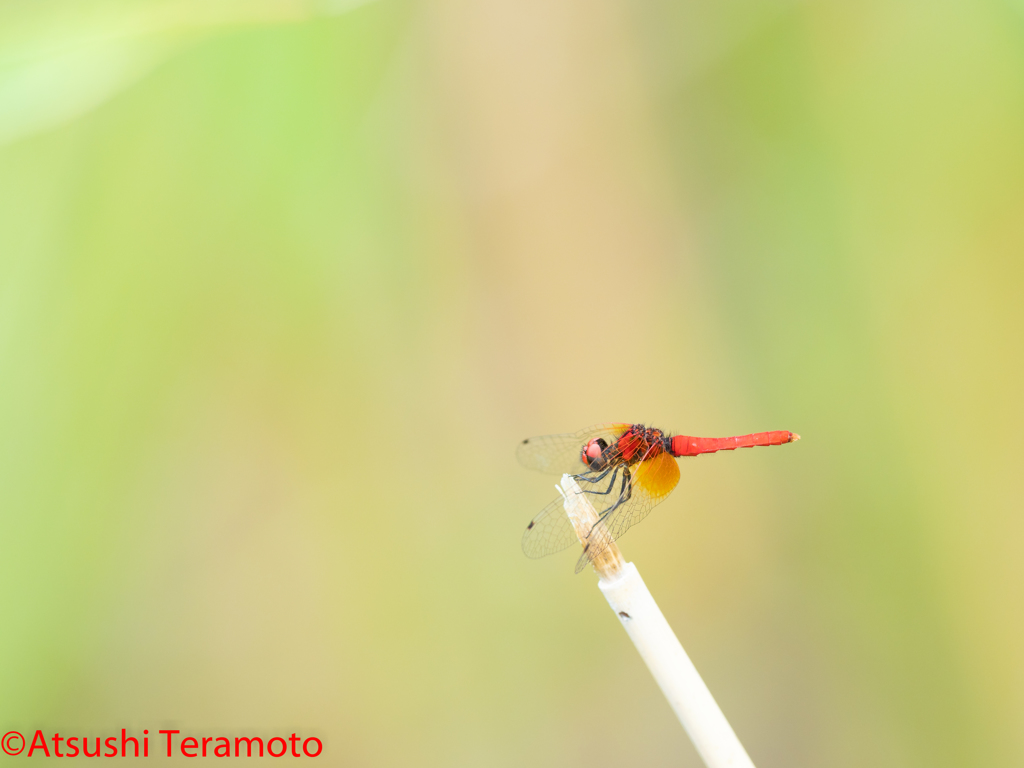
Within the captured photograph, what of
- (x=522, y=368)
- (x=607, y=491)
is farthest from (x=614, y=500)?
(x=522, y=368)

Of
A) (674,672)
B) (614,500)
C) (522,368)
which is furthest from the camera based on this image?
(522,368)

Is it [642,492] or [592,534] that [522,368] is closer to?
[642,492]

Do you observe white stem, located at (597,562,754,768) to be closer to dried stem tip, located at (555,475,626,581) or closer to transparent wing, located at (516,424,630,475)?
dried stem tip, located at (555,475,626,581)

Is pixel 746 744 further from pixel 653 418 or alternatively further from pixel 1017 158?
pixel 1017 158

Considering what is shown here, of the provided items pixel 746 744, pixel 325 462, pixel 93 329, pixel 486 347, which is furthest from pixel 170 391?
pixel 746 744

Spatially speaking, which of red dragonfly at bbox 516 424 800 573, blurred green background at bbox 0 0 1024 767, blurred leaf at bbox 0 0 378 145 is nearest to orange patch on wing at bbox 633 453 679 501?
red dragonfly at bbox 516 424 800 573
